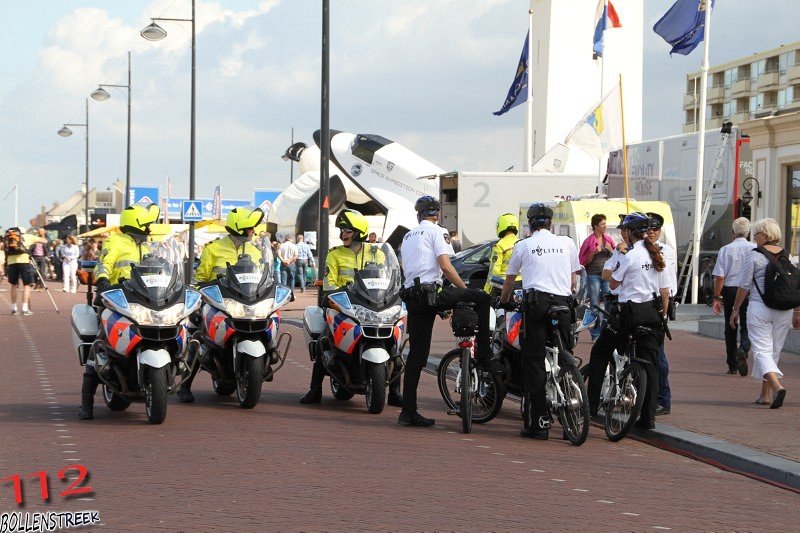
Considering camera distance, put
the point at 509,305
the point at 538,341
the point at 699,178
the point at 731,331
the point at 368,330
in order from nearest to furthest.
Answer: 1. the point at 538,341
2. the point at 509,305
3. the point at 368,330
4. the point at 731,331
5. the point at 699,178

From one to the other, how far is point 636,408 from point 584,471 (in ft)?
4.12

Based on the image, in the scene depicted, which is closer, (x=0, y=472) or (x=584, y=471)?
(x=0, y=472)

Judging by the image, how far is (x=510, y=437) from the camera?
9758 millimetres

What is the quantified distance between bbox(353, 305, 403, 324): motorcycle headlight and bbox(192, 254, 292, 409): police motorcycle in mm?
699

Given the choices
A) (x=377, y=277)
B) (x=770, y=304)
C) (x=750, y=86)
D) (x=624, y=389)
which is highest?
(x=750, y=86)

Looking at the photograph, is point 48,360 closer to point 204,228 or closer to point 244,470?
point 244,470

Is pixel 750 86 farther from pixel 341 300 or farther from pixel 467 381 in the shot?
pixel 467 381

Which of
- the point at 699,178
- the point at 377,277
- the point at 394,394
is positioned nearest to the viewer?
the point at 377,277

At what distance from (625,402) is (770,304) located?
2336 millimetres

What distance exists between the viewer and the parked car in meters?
26.3

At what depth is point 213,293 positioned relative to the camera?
1086cm

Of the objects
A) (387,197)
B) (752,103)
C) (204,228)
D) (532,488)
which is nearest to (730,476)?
(532,488)

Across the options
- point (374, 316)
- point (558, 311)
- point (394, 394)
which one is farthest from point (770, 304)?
point (374, 316)

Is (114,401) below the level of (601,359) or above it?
below
